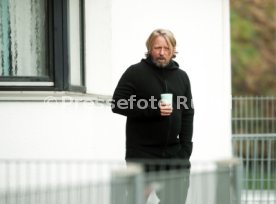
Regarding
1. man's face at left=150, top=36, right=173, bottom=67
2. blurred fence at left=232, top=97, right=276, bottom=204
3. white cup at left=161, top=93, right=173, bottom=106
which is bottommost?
blurred fence at left=232, top=97, right=276, bottom=204

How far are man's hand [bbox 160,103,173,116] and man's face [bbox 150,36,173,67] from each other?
360 mm

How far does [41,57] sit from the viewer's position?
10805 mm

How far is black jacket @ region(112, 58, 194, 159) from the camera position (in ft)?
29.1

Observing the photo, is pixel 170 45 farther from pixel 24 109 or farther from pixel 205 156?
pixel 205 156

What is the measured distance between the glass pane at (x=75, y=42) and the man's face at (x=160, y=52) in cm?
203

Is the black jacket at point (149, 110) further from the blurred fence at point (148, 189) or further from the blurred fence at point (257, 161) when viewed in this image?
the blurred fence at point (257, 161)

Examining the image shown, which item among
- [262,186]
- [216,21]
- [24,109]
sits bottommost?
[262,186]

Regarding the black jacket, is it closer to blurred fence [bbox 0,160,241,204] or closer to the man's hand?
the man's hand

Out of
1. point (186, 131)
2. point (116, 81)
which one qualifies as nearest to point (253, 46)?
point (116, 81)

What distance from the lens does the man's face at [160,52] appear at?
8898 mm

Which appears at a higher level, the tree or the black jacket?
the tree

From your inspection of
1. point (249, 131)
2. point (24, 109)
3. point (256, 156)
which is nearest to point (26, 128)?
point (24, 109)

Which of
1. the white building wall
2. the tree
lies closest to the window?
the white building wall

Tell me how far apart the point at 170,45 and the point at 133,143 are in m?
0.77
